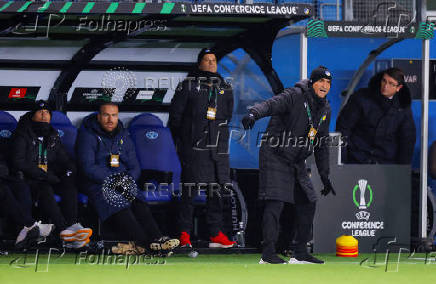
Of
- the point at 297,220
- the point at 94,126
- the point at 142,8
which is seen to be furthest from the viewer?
the point at 94,126

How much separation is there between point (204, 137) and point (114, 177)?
3.36 feet

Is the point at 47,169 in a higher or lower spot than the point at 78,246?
higher

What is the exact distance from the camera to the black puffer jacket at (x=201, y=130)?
10492 millimetres

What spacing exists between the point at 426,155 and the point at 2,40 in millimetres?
4842

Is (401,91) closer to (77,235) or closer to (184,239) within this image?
(184,239)

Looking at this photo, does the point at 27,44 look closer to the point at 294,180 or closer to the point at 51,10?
the point at 51,10

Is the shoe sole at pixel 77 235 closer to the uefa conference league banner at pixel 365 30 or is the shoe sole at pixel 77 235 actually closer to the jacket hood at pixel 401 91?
the uefa conference league banner at pixel 365 30

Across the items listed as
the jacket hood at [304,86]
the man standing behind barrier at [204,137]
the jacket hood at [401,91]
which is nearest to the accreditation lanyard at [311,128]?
the jacket hood at [304,86]

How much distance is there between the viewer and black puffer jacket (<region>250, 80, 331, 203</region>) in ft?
31.2

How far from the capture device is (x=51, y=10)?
32.2ft

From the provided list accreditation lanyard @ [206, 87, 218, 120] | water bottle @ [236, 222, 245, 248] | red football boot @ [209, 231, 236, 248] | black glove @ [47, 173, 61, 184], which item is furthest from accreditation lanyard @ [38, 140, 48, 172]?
water bottle @ [236, 222, 245, 248]

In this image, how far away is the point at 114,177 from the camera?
1027cm

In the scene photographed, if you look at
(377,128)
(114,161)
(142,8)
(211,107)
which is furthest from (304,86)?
(114,161)

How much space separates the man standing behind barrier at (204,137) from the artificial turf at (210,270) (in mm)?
452
